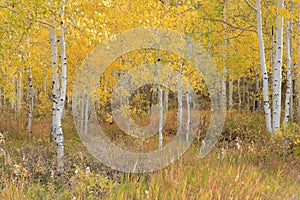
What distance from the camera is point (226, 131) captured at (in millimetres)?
11156

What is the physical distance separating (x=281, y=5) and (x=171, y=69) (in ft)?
10.7

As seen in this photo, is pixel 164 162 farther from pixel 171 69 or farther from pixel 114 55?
pixel 114 55

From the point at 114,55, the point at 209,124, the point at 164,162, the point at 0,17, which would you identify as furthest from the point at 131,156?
the point at 209,124

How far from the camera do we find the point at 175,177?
4547 millimetres

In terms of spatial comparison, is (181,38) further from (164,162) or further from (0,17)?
(0,17)

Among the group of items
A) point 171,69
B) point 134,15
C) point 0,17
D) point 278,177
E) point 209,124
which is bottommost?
point 278,177

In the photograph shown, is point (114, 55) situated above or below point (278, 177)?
above

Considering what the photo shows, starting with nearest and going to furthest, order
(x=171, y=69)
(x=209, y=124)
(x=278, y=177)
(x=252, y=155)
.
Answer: (x=278, y=177)
(x=252, y=155)
(x=171, y=69)
(x=209, y=124)

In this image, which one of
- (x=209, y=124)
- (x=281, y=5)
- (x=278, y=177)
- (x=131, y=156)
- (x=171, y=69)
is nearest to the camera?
(x=278, y=177)

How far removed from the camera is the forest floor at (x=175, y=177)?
399 cm

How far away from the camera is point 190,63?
30.2 feet

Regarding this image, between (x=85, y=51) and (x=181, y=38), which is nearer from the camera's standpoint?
(x=181, y=38)

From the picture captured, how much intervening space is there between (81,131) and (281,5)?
870 centimetres

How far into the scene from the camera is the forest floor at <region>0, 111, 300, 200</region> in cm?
399
